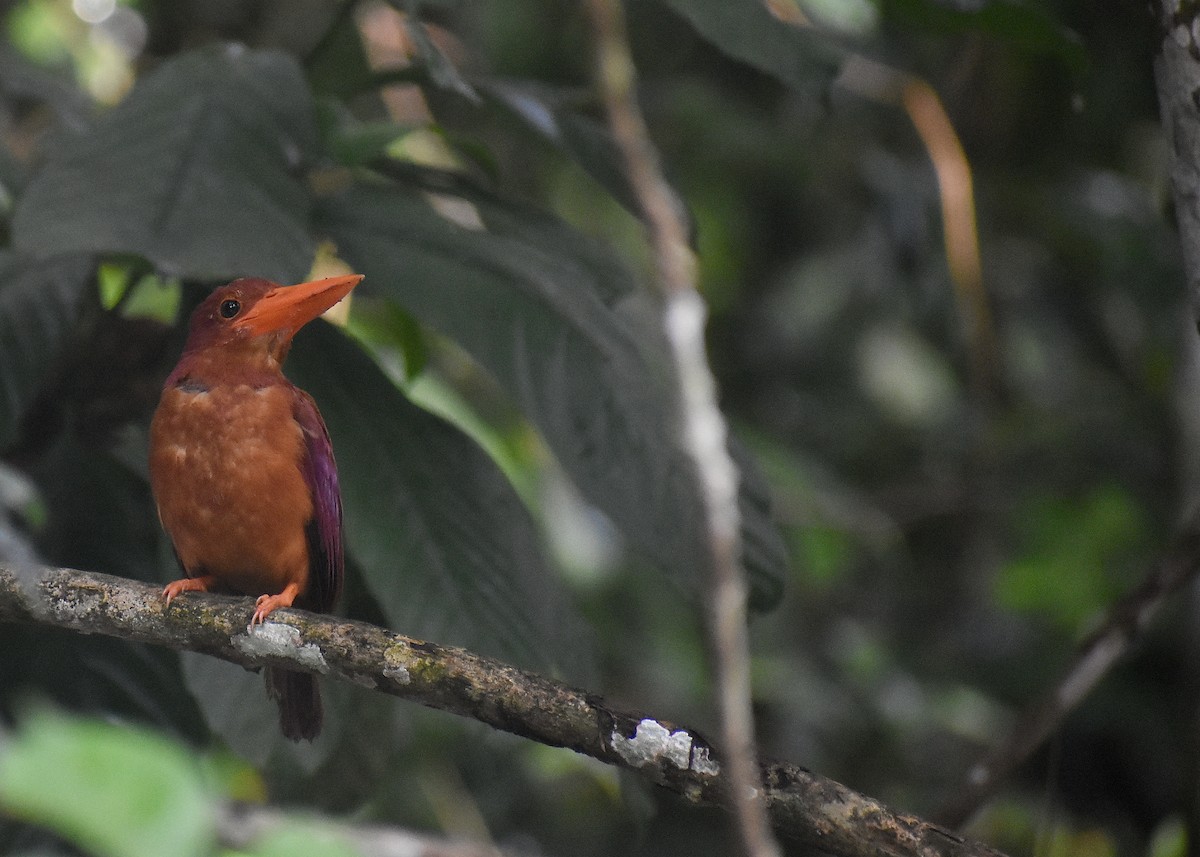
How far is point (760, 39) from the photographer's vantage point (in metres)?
2.76

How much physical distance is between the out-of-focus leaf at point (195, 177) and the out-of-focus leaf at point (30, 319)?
249 millimetres

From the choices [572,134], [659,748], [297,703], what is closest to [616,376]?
[572,134]

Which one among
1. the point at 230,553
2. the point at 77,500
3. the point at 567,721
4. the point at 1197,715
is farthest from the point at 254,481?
the point at 1197,715

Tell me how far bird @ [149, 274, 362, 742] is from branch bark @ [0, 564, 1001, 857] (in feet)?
0.94

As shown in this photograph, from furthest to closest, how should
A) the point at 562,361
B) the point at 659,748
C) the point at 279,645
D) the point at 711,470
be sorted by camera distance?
the point at 562,361 < the point at 279,645 < the point at 659,748 < the point at 711,470

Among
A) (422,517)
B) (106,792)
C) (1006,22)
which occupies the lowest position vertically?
(422,517)

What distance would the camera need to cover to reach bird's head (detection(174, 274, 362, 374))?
78.2 inches

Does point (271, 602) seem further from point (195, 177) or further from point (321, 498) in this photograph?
point (195, 177)

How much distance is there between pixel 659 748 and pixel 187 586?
91cm

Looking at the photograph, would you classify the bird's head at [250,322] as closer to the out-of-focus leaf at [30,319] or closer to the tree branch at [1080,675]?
the out-of-focus leaf at [30,319]

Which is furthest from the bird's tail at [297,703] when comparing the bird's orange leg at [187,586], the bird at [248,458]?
the bird's orange leg at [187,586]

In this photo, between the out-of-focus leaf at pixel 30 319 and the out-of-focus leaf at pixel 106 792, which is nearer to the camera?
the out-of-focus leaf at pixel 106 792

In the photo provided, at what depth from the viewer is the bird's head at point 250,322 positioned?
199cm

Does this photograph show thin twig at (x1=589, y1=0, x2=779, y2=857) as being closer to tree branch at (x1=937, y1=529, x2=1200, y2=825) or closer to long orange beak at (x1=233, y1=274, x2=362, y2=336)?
long orange beak at (x1=233, y1=274, x2=362, y2=336)
